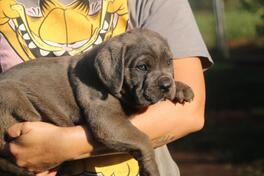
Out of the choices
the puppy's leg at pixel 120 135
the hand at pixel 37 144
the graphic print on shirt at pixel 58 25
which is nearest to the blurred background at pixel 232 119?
the graphic print on shirt at pixel 58 25

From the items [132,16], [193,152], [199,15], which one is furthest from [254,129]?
[199,15]

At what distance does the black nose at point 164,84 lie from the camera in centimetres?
423

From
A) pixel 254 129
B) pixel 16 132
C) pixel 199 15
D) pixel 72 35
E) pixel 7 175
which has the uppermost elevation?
pixel 72 35

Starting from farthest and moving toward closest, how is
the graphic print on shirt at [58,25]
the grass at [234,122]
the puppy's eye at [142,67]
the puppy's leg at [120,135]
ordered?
the grass at [234,122] → the graphic print on shirt at [58,25] → the puppy's eye at [142,67] → the puppy's leg at [120,135]

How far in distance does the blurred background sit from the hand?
570 cm

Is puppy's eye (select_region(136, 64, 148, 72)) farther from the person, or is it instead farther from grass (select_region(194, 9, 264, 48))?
grass (select_region(194, 9, 264, 48))

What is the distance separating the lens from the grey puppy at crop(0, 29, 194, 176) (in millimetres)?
4199

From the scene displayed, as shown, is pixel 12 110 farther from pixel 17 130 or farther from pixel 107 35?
pixel 107 35

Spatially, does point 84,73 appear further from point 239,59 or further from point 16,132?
point 239,59

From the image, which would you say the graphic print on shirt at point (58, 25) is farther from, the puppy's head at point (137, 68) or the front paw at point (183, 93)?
the front paw at point (183, 93)

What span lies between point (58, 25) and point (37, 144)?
0.82 metres

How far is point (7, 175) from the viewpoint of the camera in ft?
14.5

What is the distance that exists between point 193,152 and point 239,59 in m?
10.3

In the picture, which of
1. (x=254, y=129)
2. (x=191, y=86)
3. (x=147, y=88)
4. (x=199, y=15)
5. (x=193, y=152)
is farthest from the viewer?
(x=199, y=15)
